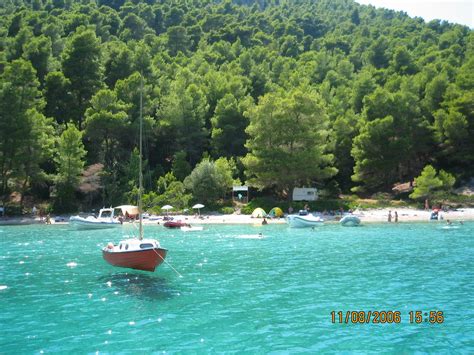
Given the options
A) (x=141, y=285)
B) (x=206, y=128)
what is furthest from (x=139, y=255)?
(x=206, y=128)

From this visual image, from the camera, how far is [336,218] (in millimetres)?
52875

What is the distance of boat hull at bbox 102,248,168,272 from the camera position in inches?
874

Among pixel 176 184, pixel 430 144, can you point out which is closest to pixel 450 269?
pixel 176 184

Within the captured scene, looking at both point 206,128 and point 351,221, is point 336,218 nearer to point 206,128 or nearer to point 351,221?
point 351,221

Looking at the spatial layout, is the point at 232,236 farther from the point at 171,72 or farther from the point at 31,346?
the point at 171,72

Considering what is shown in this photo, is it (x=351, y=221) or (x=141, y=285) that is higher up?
(x=351, y=221)

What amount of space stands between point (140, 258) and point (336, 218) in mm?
34597

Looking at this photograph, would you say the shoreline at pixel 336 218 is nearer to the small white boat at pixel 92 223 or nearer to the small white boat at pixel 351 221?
the small white boat at pixel 351 221

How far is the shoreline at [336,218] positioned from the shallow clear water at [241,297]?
53.8 feet

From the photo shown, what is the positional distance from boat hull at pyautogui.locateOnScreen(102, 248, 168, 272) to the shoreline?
2815 centimetres

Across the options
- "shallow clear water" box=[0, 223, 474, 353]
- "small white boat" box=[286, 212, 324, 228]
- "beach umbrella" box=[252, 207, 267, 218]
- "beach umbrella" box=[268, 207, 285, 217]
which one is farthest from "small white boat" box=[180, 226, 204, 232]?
"beach umbrella" box=[268, 207, 285, 217]

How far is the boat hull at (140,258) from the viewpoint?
874 inches
